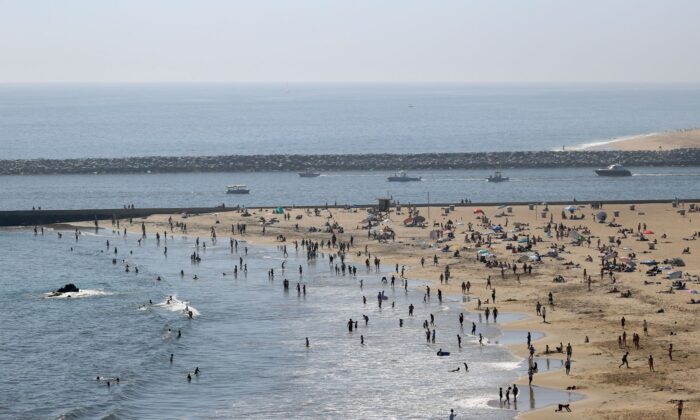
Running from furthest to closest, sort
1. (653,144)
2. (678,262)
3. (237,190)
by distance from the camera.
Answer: (653,144) → (237,190) → (678,262)

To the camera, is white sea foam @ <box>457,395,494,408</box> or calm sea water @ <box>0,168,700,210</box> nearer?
white sea foam @ <box>457,395,494,408</box>

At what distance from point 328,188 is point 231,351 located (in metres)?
77.7

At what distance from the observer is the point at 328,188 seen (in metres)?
133

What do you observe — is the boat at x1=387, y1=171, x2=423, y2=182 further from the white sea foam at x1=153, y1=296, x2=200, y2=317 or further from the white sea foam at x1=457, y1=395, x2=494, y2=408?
the white sea foam at x1=457, y1=395, x2=494, y2=408

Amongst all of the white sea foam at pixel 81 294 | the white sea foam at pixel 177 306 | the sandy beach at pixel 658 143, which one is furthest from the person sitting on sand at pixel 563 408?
the sandy beach at pixel 658 143

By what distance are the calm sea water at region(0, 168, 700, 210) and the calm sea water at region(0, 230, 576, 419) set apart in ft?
130

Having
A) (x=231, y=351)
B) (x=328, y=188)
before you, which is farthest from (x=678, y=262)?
(x=328, y=188)

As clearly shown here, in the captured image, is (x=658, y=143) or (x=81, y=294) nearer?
(x=81, y=294)

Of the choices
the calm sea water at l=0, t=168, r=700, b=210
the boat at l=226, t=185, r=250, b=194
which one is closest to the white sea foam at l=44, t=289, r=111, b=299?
the calm sea water at l=0, t=168, r=700, b=210

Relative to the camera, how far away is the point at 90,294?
72.2 metres

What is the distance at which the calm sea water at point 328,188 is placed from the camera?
120 metres

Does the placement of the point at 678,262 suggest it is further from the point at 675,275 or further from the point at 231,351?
the point at 231,351

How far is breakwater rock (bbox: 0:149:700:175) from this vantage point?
15262 cm

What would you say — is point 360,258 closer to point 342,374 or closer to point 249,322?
point 249,322
